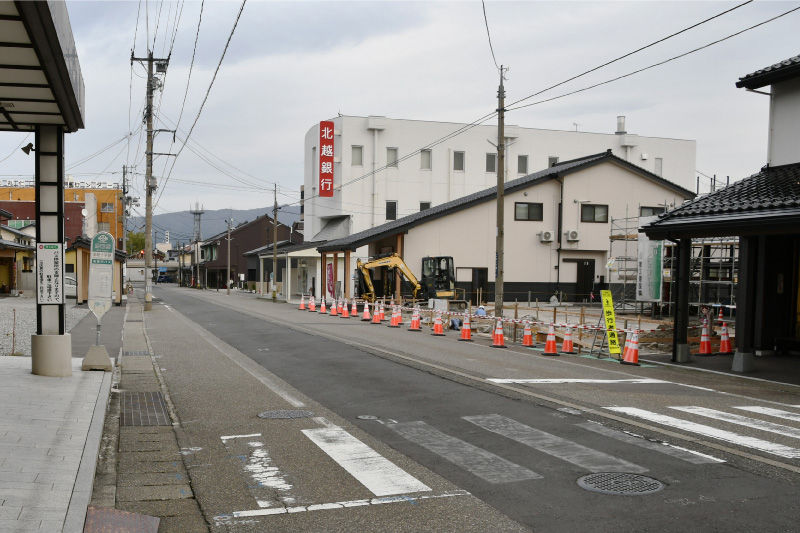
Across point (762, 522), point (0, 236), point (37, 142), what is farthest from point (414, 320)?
point (0, 236)

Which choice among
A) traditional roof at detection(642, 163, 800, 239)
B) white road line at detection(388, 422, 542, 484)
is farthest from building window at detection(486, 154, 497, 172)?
white road line at detection(388, 422, 542, 484)

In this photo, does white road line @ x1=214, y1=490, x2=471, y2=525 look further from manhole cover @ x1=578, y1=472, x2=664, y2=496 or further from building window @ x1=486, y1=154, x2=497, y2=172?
building window @ x1=486, y1=154, x2=497, y2=172

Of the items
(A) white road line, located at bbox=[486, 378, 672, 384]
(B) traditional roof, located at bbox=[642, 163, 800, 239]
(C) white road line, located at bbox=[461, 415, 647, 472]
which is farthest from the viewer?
(B) traditional roof, located at bbox=[642, 163, 800, 239]

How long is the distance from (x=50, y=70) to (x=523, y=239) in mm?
36862

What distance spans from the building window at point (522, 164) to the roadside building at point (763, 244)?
4628cm

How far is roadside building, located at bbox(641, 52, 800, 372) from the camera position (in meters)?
15.3

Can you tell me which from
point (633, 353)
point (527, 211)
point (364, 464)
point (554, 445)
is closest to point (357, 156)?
point (527, 211)

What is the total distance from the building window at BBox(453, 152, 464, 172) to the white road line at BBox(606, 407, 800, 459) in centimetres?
5138

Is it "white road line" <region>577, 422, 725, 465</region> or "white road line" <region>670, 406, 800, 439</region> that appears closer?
"white road line" <region>577, 422, 725, 465</region>

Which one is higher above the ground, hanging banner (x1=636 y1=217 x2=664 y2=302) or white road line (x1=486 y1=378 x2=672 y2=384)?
hanging banner (x1=636 y1=217 x2=664 y2=302)

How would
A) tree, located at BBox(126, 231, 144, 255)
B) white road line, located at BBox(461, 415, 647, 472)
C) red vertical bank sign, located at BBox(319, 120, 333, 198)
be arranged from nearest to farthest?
1. white road line, located at BBox(461, 415, 647, 472)
2. red vertical bank sign, located at BBox(319, 120, 333, 198)
3. tree, located at BBox(126, 231, 144, 255)

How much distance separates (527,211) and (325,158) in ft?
65.5

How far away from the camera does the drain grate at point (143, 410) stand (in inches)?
374

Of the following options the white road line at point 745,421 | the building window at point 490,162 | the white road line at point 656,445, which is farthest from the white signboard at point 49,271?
the building window at point 490,162
